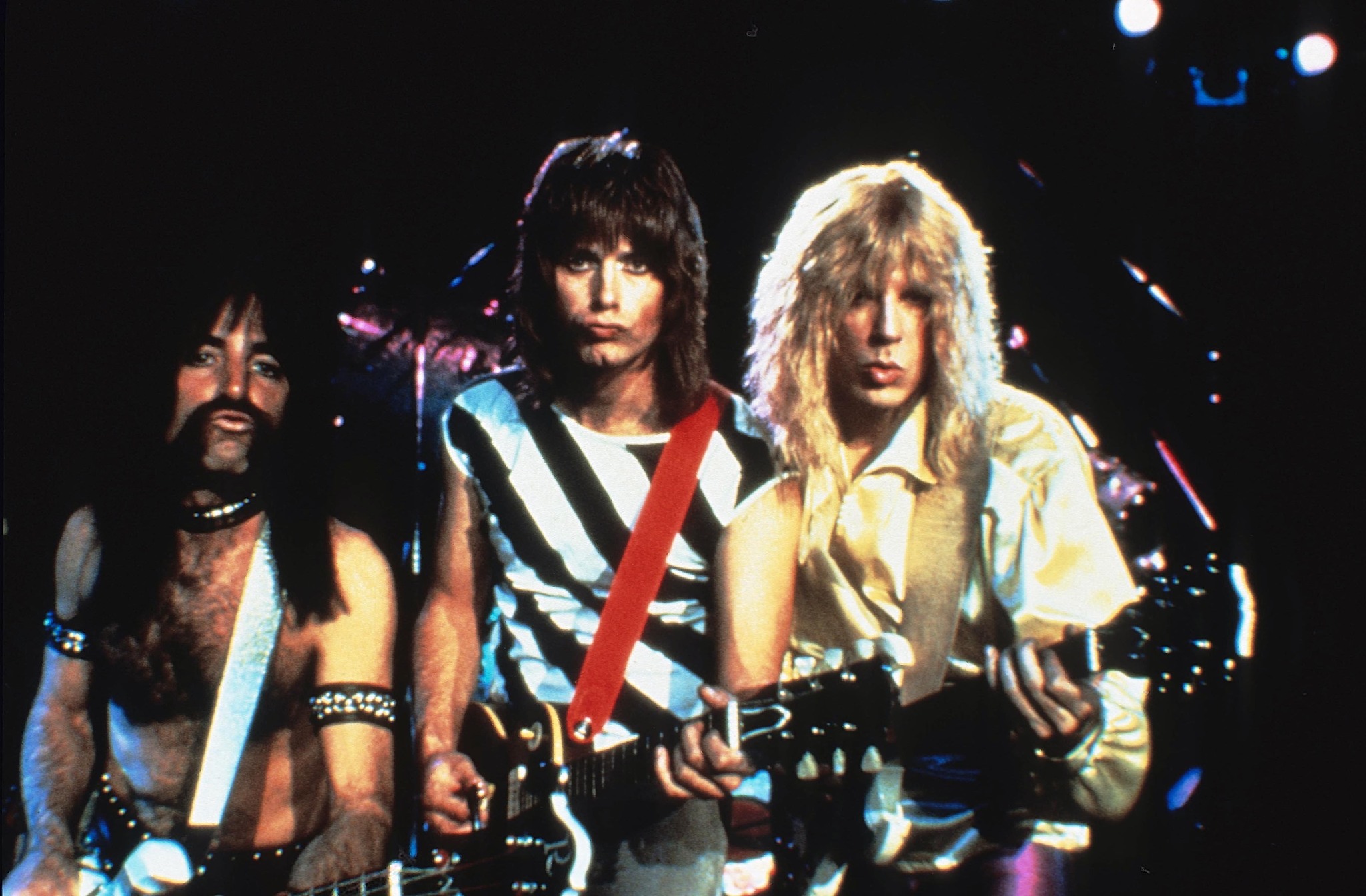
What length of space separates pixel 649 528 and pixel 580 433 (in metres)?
0.28

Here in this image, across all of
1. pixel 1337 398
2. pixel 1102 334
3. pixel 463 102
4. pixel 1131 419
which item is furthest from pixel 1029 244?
pixel 463 102

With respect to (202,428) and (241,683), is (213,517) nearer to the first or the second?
(202,428)

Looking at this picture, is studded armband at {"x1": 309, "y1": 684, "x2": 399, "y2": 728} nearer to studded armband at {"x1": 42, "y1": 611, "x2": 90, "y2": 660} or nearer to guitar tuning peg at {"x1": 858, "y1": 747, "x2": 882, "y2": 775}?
studded armband at {"x1": 42, "y1": 611, "x2": 90, "y2": 660}

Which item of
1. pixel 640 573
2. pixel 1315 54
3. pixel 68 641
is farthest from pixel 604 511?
pixel 1315 54

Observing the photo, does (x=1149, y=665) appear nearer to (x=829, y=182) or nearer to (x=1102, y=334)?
(x=1102, y=334)

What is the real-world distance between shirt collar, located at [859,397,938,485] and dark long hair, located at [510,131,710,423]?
1.39ft

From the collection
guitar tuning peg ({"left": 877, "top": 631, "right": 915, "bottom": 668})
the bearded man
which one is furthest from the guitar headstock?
the bearded man

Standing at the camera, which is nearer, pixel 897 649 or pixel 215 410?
pixel 897 649

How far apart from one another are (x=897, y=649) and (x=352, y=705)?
46.5 inches

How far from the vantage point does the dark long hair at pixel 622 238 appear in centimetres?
219

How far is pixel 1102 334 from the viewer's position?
89.9 inches

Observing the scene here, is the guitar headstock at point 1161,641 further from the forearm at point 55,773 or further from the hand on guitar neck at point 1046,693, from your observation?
the forearm at point 55,773

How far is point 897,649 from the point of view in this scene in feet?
6.63

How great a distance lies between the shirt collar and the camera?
2119 mm
